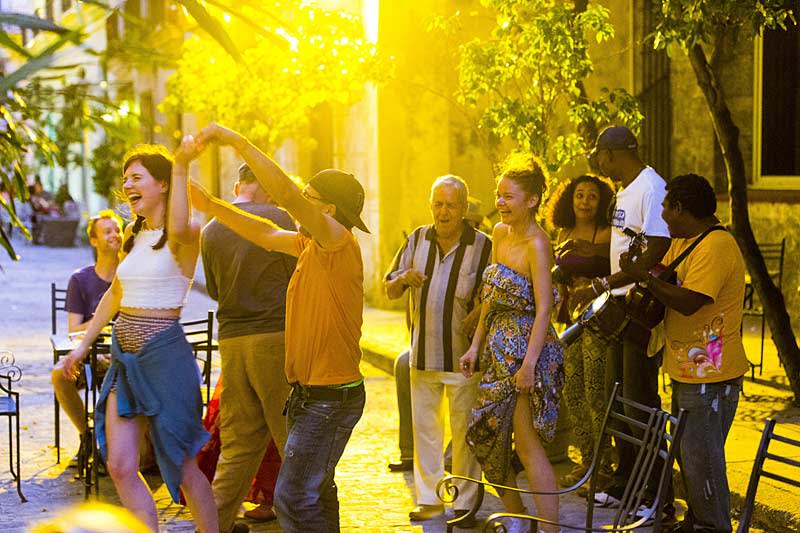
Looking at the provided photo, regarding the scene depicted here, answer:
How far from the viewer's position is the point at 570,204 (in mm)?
7824

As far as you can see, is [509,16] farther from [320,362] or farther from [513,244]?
[320,362]

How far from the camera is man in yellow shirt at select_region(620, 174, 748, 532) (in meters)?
5.86

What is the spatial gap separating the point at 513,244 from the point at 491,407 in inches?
31.2

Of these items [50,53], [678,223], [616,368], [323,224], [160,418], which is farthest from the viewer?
[616,368]

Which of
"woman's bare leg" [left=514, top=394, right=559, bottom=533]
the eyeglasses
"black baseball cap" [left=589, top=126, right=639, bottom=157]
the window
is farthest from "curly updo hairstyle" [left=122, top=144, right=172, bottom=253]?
the window

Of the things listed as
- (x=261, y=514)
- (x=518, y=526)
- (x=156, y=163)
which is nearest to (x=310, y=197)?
(x=156, y=163)

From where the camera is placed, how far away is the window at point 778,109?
556 inches

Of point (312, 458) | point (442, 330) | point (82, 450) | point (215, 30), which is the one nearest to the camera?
point (215, 30)

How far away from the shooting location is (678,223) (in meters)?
6.02

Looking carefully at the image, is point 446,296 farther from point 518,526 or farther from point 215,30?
point 215,30

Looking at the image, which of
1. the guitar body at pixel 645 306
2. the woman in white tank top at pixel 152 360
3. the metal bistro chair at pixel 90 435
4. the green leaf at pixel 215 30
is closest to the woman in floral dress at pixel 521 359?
the guitar body at pixel 645 306

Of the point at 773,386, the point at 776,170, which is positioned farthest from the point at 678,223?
the point at 776,170

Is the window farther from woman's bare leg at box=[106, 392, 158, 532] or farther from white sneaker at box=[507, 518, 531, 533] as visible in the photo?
woman's bare leg at box=[106, 392, 158, 532]

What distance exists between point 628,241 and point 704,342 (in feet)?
4.24
